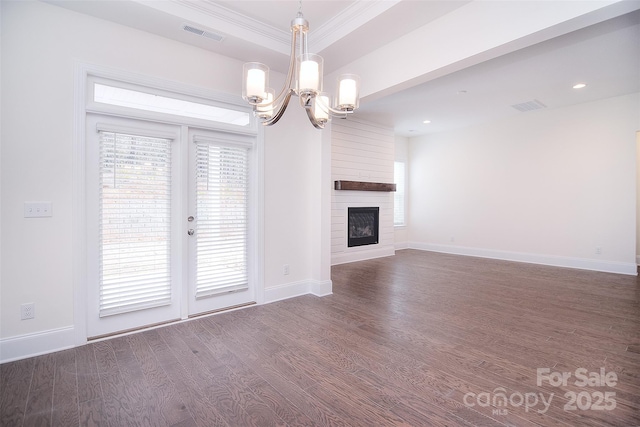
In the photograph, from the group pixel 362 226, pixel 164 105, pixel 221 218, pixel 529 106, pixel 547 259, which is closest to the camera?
pixel 164 105

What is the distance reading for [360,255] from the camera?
6.90 metres

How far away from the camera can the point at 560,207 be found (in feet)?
19.7

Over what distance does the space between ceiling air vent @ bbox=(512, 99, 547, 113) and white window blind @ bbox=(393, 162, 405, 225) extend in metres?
3.12

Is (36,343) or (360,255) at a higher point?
(360,255)

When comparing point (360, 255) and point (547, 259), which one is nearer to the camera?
point (547, 259)

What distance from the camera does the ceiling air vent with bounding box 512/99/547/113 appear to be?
18.3 feet

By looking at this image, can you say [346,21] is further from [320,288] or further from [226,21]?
[320,288]

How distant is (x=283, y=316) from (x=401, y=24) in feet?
10.3

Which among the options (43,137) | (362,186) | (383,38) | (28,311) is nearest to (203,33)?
(43,137)

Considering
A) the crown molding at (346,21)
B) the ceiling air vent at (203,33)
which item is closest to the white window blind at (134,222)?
the ceiling air vent at (203,33)

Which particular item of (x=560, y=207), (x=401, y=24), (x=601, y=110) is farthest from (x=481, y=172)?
(x=401, y=24)

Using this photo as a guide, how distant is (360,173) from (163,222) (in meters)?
4.62

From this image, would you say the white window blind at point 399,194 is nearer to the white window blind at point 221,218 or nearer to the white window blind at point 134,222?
the white window blind at point 221,218

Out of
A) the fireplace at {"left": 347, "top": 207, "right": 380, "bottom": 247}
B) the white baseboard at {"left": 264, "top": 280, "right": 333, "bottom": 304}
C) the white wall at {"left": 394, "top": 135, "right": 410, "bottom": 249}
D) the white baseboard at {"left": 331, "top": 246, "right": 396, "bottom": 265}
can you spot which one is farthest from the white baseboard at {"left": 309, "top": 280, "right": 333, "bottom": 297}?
the white wall at {"left": 394, "top": 135, "right": 410, "bottom": 249}
